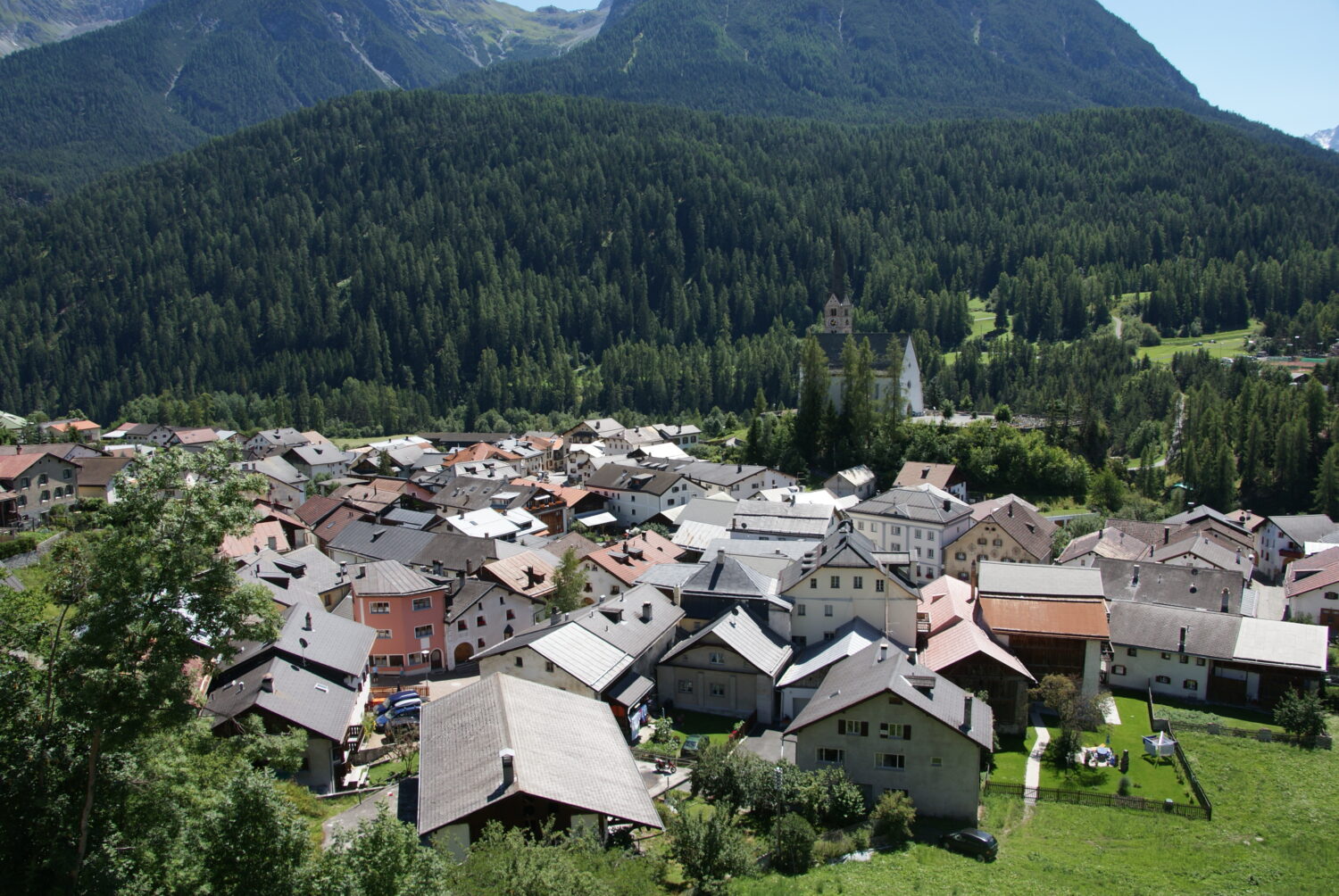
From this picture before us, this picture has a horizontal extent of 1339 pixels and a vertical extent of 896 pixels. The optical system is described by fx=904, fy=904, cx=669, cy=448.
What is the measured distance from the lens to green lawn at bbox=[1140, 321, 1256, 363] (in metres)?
137

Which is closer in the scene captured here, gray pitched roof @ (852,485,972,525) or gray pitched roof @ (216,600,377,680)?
gray pitched roof @ (216,600,377,680)

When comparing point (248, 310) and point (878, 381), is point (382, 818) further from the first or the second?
point (248, 310)

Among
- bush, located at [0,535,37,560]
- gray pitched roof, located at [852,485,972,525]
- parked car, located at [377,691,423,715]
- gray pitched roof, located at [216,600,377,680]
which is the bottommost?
parked car, located at [377,691,423,715]

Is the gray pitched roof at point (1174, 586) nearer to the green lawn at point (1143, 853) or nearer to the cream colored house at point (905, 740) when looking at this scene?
the green lawn at point (1143, 853)

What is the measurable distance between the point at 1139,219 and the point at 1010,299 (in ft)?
142

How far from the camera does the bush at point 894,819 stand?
2941 centimetres

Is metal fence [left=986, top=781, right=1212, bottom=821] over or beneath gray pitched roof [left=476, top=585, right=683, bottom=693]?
beneath

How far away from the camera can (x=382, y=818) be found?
57.6 feet

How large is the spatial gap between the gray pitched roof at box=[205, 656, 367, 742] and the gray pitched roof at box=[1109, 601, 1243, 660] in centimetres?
3791

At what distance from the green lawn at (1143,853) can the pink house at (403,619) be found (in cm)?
2715

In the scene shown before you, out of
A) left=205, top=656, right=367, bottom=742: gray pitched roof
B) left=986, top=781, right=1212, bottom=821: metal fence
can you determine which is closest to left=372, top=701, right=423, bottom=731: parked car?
left=205, top=656, right=367, bottom=742: gray pitched roof

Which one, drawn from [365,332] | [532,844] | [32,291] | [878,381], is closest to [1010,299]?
[878,381]

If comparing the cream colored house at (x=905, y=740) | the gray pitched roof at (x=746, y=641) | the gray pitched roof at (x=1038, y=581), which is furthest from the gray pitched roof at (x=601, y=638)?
the gray pitched roof at (x=1038, y=581)

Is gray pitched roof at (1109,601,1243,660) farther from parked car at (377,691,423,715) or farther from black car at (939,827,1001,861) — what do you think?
parked car at (377,691,423,715)
